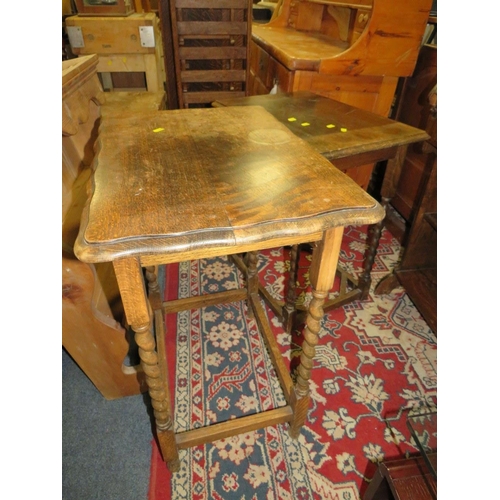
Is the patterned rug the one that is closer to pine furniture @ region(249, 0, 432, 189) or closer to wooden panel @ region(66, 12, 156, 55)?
pine furniture @ region(249, 0, 432, 189)

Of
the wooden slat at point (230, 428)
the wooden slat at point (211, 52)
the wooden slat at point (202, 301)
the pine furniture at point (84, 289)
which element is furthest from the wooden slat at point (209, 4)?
the wooden slat at point (230, 428)

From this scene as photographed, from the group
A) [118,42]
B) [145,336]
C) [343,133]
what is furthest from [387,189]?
[118,42]

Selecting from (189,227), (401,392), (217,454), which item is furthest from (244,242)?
(401,392)

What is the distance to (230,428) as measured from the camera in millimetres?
1140

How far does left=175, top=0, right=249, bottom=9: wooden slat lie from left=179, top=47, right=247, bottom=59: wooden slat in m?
0.22

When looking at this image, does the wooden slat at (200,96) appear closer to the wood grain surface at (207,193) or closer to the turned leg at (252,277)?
the turned leg at (252,277)

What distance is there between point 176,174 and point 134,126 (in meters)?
0.38

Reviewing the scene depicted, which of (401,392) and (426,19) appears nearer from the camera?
(401,392)

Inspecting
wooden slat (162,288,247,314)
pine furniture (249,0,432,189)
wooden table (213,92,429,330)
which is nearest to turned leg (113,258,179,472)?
wooden slat (162,288,247,314)

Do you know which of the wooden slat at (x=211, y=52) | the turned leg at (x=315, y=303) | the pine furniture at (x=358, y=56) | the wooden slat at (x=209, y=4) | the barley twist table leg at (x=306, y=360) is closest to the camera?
the turned leg at (x=315, y=303)

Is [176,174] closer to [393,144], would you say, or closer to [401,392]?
[393,144]

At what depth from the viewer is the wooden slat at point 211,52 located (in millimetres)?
2205

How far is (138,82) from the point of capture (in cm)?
329

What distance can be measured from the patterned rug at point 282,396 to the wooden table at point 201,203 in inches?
6.7
